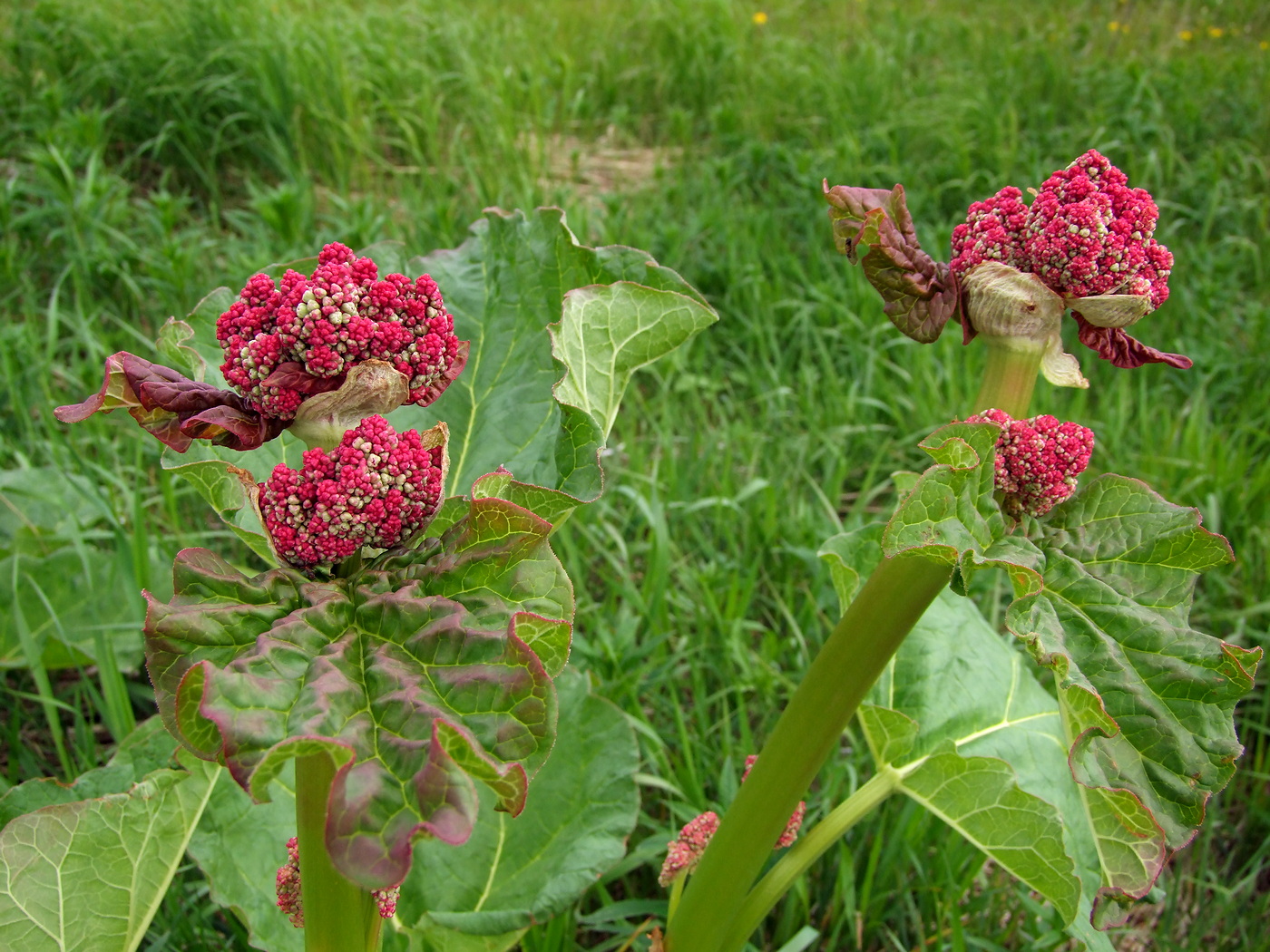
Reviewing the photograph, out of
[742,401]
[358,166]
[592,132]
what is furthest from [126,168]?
[742,401]

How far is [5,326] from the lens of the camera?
3.27 meters

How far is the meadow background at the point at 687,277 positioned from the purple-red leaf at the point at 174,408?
3.75 feet

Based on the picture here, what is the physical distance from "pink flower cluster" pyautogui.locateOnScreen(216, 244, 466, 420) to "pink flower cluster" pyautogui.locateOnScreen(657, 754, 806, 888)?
0.98 meters

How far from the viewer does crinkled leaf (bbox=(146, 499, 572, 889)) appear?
103 cm

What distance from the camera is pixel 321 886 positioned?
4.39 ft

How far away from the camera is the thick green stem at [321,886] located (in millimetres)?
1272

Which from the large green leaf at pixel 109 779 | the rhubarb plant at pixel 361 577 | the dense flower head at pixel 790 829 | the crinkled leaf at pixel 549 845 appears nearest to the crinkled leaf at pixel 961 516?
the rhubarb plant at pixel 361 577

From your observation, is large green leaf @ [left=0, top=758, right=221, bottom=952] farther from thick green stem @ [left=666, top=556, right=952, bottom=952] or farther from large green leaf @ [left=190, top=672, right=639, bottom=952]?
thick green stem @ [left=666, top=556, right=952, bottom=952]

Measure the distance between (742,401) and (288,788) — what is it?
2.14 m

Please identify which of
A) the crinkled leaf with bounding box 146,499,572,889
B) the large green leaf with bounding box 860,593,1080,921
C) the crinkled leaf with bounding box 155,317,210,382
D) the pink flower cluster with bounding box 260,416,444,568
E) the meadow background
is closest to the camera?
the crinkled leaf with bounding box 146,499,572,889

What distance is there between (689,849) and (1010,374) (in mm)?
978

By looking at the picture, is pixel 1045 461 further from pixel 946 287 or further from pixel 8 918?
pixel 8 918

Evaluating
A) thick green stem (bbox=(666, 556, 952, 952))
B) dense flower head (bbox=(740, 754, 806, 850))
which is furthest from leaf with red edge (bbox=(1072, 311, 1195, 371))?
dense flower head (bbox=(740, 754, 806, 850))

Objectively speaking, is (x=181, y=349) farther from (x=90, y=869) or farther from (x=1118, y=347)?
(x=1118, y=347)
